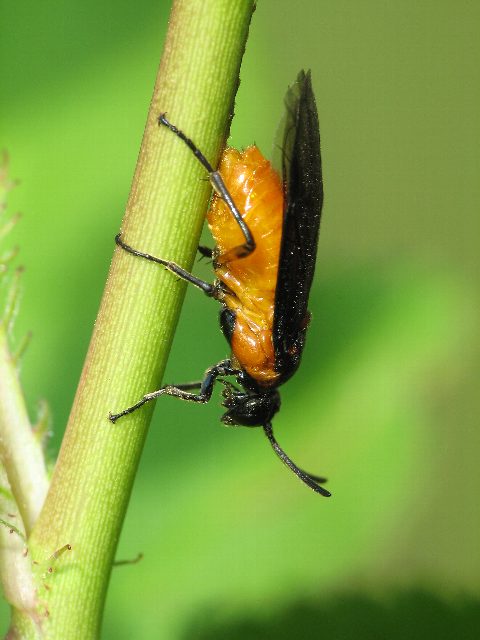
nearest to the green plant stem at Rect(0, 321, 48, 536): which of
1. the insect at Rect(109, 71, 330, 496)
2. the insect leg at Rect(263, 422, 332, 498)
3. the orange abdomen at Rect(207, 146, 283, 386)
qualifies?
the insect at Rect(109, 71, 330, 496)

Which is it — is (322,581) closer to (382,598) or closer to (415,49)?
(382,598)

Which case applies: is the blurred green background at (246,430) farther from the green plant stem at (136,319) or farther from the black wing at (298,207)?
the green plant stem at (136,319)

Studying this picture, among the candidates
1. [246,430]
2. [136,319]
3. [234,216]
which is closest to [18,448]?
[136,319]

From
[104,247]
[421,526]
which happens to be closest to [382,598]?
[421,526]

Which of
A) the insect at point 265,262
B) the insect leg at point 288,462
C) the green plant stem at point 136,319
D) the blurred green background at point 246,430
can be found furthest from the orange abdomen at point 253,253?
the green plant stem at point 136,319

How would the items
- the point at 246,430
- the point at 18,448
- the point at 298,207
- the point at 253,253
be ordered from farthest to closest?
the point at 246,430 → the point at 253,253 → the point at 298,207 → the point at 18,448

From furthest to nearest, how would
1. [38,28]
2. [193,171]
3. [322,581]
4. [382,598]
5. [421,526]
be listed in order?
1. [421,526]
2. [38,28]
3. [322,581]
4. [382,598]
5. [193,171]

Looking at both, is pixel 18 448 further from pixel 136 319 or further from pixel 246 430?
pixel 246 430

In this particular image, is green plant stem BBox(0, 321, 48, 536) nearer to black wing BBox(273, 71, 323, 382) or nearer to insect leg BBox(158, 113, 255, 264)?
insect leg BBox(158, 113, 255, 264)
